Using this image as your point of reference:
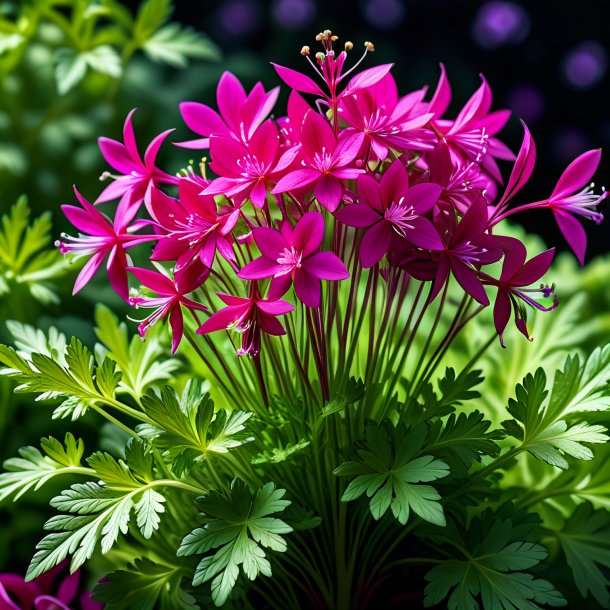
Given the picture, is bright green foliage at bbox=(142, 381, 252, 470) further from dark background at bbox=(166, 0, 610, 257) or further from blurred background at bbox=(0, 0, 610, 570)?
dark background at bbox=(166, 0, 610, 257)

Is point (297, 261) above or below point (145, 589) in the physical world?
above

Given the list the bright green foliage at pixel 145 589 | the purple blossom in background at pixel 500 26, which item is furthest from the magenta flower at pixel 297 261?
the purple blossom in background at pixel 500 26

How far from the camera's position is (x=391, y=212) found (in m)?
0.48

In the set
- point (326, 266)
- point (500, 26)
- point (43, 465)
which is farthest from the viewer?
point (500, 26)

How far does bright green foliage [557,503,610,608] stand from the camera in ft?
1.89

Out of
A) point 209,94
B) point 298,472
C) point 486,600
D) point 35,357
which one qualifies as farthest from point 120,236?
point 209,94

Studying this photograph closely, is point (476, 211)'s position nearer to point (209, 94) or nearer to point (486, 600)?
point (486, 600)

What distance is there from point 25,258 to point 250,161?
0.34 meters

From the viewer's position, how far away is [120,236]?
0.54 m

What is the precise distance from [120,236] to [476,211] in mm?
224

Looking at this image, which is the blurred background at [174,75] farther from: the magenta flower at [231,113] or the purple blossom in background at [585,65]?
the magenta flower at [231,113]

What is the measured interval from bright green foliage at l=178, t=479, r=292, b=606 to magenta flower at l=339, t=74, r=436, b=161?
8.5 inches

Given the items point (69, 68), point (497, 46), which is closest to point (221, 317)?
point (69, 68)

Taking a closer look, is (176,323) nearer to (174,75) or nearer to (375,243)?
(375,243)
